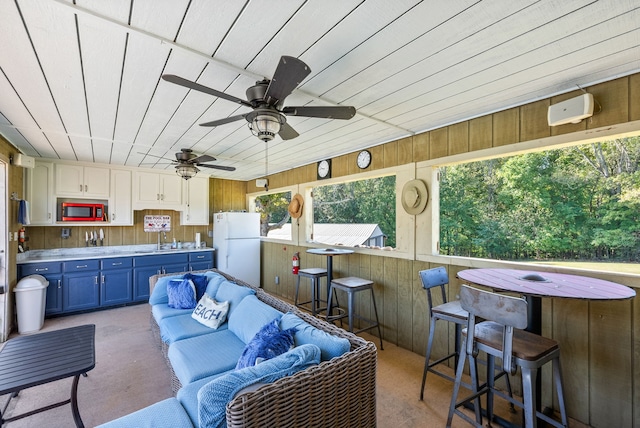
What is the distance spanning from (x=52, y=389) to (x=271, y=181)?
3993 millimetres

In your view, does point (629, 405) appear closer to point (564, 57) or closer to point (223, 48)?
point (564, 57)

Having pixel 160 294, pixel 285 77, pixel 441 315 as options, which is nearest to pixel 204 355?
pixel 160 294

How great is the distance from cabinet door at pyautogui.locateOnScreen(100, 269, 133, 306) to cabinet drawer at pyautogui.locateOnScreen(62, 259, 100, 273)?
152 mm

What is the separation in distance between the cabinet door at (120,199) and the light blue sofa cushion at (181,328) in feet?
9.94

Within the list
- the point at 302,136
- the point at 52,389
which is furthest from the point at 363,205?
the point at 52,389

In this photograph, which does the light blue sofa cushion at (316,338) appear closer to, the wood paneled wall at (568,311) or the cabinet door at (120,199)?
the wood paneled wall at (568,311)

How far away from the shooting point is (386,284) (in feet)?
10.6

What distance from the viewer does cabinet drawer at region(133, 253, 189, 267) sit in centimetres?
462

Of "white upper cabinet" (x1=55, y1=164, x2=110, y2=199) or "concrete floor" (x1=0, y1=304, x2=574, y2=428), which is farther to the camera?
"white upper cabinet" (x1=55, y1=164, x2=110, y2=199)

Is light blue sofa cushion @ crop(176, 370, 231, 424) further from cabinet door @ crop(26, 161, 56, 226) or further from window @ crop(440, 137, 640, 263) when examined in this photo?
cabinet door @ crop(26, 161, 56, 226)

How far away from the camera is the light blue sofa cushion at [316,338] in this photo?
1.46 m

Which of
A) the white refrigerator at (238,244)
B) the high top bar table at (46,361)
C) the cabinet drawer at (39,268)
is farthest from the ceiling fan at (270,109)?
the cabinet drawer at (39,268)

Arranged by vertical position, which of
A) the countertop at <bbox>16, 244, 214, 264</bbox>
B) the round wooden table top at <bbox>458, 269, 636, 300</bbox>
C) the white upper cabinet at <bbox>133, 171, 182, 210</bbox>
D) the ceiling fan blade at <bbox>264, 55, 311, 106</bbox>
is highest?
the ceiling fan blade at <bbox>264, 55, 311, 106</bbox>

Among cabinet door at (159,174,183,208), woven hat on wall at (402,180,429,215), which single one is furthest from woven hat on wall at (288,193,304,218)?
cabinet door at (159,174,183,208)
